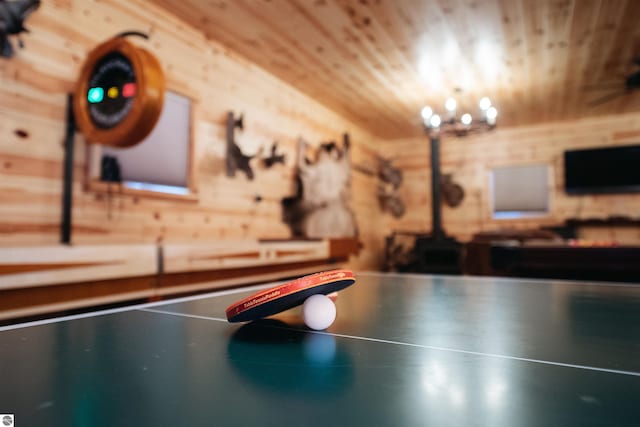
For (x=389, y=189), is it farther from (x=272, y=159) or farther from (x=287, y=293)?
(x=287, y=293)

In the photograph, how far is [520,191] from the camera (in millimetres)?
6828

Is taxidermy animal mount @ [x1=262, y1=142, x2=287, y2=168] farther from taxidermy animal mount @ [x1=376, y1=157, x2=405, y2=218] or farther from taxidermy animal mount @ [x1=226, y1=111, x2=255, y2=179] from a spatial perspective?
taxidermy animal mount @ [x1=376, y1=157, x2=405, y2=218]

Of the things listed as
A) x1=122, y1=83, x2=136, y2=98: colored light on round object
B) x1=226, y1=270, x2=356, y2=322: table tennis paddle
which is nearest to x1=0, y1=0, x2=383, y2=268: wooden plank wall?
x1=122, y1=83, x2=136, y2=98: colored light on round object

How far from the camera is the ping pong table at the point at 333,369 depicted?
16.6 inches

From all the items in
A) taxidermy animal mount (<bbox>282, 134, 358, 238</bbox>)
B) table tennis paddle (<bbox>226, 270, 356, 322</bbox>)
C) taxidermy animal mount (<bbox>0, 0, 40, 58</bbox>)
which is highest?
taxidermy animal mount (<bbox>0, 0, 40, 58</bbox>)

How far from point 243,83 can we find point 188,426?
13.5 ft

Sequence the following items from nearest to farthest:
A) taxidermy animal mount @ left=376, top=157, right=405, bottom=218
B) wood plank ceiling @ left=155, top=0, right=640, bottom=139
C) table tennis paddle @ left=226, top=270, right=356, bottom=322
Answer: table tennis paddle @ left=226, top=270, right=356, bottom=322, wood plank ceiling @ left=155, top=0, right=640, bottom=139, taxidermy animal mount @ left=376, top=157, right=405, bottom=218

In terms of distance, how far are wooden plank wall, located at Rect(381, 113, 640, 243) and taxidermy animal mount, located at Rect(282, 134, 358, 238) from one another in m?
2.56

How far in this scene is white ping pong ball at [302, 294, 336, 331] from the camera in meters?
0.82

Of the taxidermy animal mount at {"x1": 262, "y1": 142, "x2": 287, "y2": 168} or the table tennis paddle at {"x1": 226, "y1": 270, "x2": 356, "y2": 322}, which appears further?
the taxidermy animal mount at {"x1": 262, "y1": 142, "x2": 287, "y2": 168}

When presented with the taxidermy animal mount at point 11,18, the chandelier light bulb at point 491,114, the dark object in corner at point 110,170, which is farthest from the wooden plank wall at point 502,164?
the taxidermy animal mount at point 11,18

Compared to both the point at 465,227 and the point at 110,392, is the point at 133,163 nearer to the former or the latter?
the point at 110,392

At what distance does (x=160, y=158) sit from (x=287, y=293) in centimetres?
279

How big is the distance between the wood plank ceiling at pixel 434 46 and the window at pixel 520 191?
131 cm
